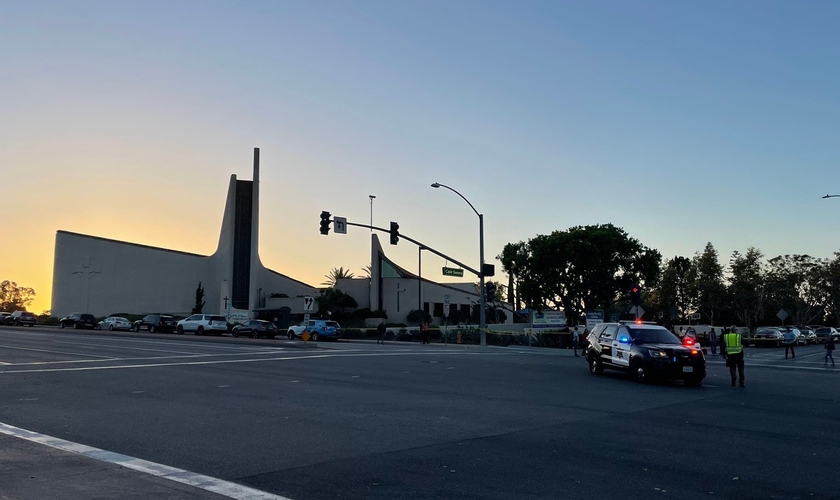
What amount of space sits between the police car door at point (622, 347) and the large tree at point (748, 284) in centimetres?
6823

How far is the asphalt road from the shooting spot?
7.45 metres

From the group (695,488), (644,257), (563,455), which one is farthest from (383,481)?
(644,257)

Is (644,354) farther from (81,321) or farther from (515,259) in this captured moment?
(81,321)

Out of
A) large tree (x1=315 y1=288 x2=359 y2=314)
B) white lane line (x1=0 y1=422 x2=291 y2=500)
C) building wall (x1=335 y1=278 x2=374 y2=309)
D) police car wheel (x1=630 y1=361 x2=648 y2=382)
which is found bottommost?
white lane line (x1=0 y1=422 x2=291 y2=500)

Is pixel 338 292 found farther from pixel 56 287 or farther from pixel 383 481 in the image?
pixel 383 481

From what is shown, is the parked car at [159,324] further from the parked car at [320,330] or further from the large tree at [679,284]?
the large tree at [679,284]

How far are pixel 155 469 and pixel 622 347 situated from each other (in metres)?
14.9

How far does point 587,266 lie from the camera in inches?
2334

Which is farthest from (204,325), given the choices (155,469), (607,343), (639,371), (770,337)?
(155,469)

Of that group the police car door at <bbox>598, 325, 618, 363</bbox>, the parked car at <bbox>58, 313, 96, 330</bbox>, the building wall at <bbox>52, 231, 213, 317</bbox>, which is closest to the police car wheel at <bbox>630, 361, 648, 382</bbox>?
the police car door at <bbox>598, 325, 618, 363</bbox>

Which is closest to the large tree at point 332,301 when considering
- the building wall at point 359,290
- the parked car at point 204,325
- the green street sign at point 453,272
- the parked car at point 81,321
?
the building wall at point 359,290

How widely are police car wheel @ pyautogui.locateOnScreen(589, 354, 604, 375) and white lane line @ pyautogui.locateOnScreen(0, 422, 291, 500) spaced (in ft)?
51.3

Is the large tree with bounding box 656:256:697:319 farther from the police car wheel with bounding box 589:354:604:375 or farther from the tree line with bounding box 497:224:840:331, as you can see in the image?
Answer: the police car wheel with bounding box 589:354:604:375

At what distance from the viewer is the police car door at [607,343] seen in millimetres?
20719
